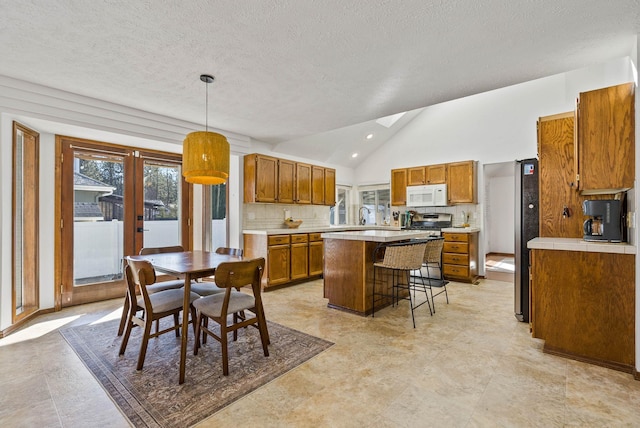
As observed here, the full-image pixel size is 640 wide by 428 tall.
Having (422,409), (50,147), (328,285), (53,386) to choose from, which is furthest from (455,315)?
(50,147)

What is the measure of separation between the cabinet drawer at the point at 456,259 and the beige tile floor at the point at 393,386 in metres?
2.03

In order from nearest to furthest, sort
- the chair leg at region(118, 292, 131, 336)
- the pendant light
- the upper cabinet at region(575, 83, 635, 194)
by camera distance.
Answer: the upper cabinet at region(575, 83, 635, 194) → the pendant light → the chair leg at region(118, 292, 131, 336)

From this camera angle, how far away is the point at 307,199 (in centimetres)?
568

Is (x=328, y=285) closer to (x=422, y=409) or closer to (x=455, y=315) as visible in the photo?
(x=455, y=315)

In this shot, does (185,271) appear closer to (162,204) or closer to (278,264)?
(278,264)

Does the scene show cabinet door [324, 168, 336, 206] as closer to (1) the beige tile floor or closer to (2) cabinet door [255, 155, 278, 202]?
(2) cabinet door [255, 155, 278, 202]

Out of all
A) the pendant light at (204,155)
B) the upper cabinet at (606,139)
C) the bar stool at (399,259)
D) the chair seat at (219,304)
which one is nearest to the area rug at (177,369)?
the chair seat at (219,304)

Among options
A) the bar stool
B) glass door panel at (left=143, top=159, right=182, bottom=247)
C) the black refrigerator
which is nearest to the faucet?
the bar stool

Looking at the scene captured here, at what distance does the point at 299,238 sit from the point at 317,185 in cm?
136

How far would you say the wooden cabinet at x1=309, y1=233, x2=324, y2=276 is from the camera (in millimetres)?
5148

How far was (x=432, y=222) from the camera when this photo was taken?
5.99 m

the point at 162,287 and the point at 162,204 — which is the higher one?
the point at 162,204

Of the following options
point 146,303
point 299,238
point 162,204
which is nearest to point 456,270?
point 299,238

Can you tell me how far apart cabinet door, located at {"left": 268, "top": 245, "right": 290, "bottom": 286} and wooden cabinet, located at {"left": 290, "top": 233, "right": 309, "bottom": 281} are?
121 mm
